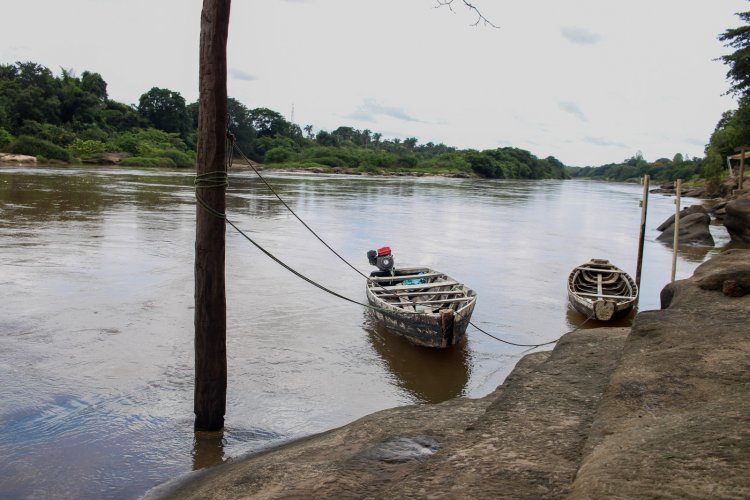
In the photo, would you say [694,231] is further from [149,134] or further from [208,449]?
[149,134]

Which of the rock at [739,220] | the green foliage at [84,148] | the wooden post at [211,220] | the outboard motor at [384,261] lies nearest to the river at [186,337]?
the wooden post at [211,220]

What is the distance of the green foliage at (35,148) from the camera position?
57.0 meters

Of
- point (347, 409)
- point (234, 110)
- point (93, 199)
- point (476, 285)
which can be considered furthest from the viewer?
point (234, 110)

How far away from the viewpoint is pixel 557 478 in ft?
10.7

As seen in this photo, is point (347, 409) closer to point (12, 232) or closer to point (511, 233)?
point (12, 232)

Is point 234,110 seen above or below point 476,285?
above

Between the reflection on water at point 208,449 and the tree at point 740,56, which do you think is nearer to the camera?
the reflection on water at point 208,449

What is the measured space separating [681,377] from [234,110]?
4155 inches

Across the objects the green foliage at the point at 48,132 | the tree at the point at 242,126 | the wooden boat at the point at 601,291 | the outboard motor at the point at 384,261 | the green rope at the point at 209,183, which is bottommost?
the wooden boat at the point at 601,291

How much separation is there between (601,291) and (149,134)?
75.1 m

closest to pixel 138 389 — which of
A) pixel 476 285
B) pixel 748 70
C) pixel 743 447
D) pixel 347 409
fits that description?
pixel 347 409

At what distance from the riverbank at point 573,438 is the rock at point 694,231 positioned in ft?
60.7

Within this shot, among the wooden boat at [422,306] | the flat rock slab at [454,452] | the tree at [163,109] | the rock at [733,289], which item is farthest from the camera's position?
the tree at [163,109]

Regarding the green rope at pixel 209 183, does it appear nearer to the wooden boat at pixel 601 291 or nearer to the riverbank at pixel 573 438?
the riverbank at pixel 573 438
